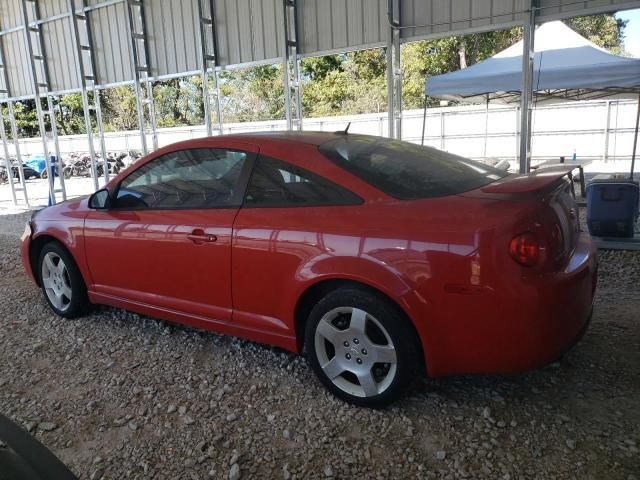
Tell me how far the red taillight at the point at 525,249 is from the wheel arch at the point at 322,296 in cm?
56

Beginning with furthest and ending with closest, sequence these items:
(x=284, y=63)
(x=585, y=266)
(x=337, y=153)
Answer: (x=284, y=63)
(x=337, y=153)
(x=585, y=266)

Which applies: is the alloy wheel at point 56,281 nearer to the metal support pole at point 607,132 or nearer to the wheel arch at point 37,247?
the wheel arch at point 37,247

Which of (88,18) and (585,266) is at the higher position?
(88,18)

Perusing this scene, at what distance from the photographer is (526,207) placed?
2275mm

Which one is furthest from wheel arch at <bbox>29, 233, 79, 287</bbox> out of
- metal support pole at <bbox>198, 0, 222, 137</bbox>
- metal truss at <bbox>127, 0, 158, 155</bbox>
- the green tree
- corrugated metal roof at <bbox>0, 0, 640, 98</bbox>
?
the green tree

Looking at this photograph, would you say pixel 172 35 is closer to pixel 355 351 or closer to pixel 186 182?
pixel 186 182

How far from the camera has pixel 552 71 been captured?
698 cm

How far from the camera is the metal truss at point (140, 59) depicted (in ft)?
30.9

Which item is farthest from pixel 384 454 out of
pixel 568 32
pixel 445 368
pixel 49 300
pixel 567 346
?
pixel 568 32

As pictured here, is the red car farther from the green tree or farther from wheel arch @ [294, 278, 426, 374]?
the green tree

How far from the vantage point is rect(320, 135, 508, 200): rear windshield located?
260cm

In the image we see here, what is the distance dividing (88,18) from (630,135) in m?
14.6

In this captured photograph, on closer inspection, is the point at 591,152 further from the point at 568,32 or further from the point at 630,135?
the point at 568,32

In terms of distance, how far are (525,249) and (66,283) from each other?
3.50m
